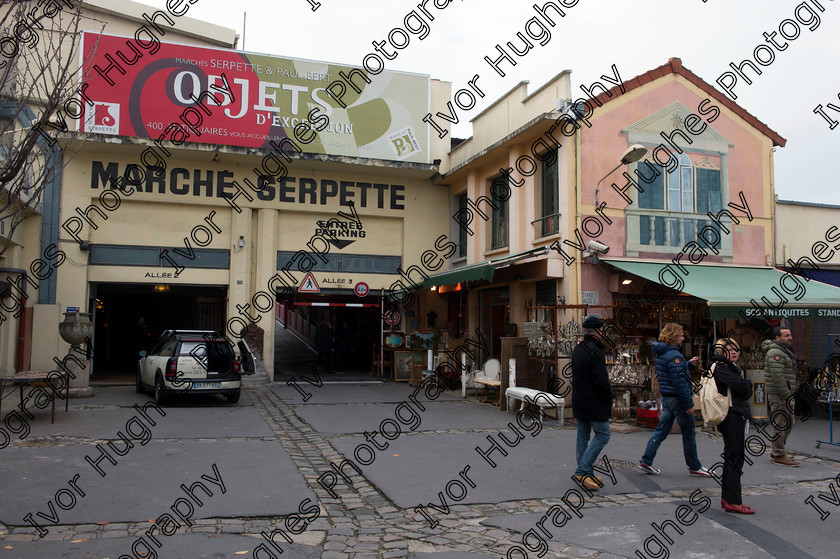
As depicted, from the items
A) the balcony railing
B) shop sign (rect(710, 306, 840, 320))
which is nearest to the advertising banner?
the balcony railing

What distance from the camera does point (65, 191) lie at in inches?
646

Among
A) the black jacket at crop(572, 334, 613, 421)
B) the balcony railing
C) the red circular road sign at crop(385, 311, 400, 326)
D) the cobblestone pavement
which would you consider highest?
the balcony railing

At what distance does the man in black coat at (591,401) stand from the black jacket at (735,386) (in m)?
1.08

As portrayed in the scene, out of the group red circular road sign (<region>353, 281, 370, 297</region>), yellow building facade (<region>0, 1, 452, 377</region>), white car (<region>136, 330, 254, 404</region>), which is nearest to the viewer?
white car (<region>136, 330, 254, 404</region>)

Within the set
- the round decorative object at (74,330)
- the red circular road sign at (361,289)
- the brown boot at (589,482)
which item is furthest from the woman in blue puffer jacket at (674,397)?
the round decorative object at (74,330)

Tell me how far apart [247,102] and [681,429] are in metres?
13.8

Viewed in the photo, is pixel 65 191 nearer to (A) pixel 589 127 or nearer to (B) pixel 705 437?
(A) pixel 589 127

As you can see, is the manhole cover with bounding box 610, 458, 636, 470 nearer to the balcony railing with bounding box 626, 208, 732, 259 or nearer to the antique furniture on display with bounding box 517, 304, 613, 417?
the antique furniture on display with bounding box 517, 304, 613, 417

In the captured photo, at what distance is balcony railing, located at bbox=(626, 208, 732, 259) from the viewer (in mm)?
13422

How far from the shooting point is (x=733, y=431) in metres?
6.27

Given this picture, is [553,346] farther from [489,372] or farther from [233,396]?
[233,396]

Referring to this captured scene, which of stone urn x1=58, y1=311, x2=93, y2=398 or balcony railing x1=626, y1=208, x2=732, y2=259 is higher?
balcony railing x1=626, y1=208, x2=732, y2=259

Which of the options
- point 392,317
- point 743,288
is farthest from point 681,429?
point 392,317

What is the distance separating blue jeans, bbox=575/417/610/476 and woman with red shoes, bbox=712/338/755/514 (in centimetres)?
113
